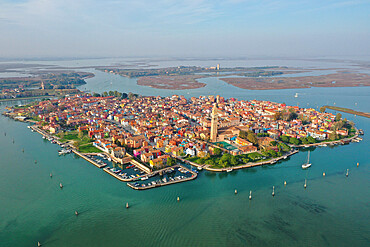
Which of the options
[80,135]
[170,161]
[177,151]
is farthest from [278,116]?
[80,135]

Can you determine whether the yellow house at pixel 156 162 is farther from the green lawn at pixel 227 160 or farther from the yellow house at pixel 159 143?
the yellow house at pixel 159 143

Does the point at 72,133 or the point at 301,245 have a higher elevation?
the point at 72,133

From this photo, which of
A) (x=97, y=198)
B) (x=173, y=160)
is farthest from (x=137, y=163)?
(x=97, y=198)

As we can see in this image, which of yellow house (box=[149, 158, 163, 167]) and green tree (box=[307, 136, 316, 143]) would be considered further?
green tree (box=[307, 136, 316, 143])

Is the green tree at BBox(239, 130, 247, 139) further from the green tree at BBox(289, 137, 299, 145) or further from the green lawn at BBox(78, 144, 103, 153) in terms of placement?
the green lawn at BBox(78, 144, 103, 153)

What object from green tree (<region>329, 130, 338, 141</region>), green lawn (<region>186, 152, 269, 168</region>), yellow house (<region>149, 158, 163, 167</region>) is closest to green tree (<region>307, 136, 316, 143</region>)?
green tree (<region>329, 130, 338, 141</region>)

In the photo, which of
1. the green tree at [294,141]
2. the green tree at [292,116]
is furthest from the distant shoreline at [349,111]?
the green tree at [294,141]

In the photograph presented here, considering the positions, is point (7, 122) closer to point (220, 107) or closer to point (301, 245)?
point (220, 107)
